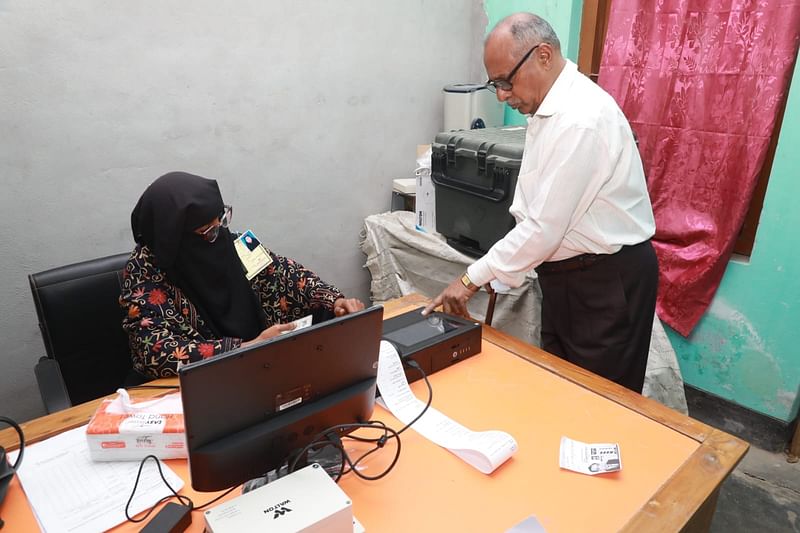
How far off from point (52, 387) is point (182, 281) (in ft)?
1.32

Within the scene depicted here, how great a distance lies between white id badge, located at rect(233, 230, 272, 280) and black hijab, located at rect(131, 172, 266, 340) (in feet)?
0.12

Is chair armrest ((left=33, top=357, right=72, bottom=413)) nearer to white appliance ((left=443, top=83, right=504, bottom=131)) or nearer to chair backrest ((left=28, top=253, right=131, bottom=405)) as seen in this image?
chair backrest ((left=28, top=253, right=131, bottom=405))

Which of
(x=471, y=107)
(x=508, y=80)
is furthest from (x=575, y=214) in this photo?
(x=471, y=107)

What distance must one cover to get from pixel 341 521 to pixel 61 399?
910 mm

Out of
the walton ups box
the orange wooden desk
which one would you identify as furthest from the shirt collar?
the orange wooden desk

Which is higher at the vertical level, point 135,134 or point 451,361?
point 135,134

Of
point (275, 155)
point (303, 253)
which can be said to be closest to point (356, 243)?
point (303, 253)

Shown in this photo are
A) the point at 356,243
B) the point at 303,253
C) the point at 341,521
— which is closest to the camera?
the point at 341,521

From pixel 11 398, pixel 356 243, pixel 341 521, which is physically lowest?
pixel 11 398

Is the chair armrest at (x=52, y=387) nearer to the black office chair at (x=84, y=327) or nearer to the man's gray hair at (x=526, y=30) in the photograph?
the black office chair at (x=84, y=327)

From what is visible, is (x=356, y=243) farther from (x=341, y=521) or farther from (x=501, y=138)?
(x=341, y=521)

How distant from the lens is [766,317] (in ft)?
6.72

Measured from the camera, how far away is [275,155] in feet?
7.60

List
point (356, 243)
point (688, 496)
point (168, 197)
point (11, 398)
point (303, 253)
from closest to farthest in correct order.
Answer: point (688, 496) → point (168, 197) → point (11, 398) → point (303, 253) → point (356, 243)
